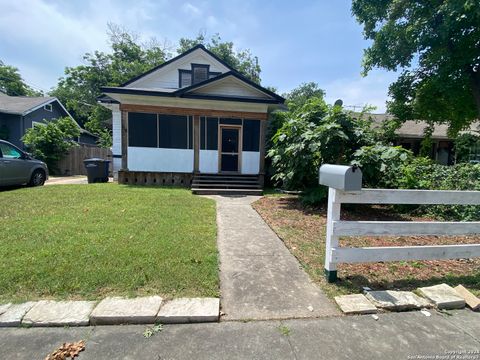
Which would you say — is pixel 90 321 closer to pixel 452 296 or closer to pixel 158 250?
pixel 158 250

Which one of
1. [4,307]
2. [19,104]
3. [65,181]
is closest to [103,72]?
[19,104]

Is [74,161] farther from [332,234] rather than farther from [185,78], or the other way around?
[332,234]

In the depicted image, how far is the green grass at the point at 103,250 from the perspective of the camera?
2795 millimetres

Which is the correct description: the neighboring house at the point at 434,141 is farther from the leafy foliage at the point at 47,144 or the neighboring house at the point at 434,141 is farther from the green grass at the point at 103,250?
the leafy foliage at the point at 47,144

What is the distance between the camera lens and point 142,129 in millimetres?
11148

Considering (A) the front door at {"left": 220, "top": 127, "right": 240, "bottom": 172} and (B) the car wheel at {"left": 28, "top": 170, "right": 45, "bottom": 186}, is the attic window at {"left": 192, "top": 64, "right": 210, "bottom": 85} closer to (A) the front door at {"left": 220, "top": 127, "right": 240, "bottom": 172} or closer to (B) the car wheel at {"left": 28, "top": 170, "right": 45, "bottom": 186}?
(A) the front door at {"left": 220, "top": 127, "right": 240, "bottom": 172}

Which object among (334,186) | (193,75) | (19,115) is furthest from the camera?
(19,115)

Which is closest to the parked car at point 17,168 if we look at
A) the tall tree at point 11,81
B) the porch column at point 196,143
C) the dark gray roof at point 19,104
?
the porch column at point 196,143

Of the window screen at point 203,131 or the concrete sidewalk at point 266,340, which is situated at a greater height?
the window screen at point 203,131

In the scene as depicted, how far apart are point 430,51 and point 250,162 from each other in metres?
10.7

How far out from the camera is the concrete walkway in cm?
255

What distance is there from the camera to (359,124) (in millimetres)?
7266

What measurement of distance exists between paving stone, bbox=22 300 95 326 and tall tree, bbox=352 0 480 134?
14.3 m

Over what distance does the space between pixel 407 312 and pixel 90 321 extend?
9.89ft
